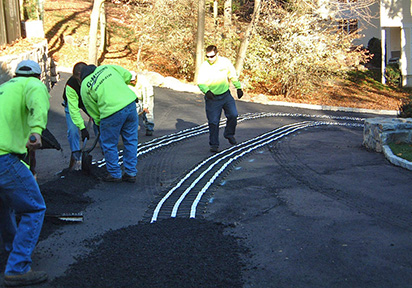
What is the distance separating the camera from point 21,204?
4.41 metres

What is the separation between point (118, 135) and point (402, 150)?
5.64m

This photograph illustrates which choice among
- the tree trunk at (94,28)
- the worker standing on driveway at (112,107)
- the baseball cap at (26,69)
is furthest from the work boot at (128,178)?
the tree trunk at (94,28)

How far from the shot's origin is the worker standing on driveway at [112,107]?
24.2 ft

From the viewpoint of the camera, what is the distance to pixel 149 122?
12453mm

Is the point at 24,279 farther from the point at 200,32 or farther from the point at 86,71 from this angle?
the point at 200,32

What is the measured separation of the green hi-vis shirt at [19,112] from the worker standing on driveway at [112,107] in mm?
2843

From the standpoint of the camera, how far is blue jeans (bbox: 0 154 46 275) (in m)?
4.34

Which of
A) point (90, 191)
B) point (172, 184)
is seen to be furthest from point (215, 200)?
point (90, 191)

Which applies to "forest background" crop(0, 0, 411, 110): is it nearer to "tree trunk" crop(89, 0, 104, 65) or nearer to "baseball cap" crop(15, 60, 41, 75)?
"tree trunk" crop(89, 0, 104, 65)

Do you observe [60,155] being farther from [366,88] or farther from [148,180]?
[366,88]

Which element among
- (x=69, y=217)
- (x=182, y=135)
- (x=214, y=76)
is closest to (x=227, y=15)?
(x=182, y=135)

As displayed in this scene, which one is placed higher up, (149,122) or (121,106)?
(121,106)

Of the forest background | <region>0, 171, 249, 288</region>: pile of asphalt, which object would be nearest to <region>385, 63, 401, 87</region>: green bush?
the forest background

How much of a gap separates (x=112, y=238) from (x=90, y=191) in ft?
6.72
